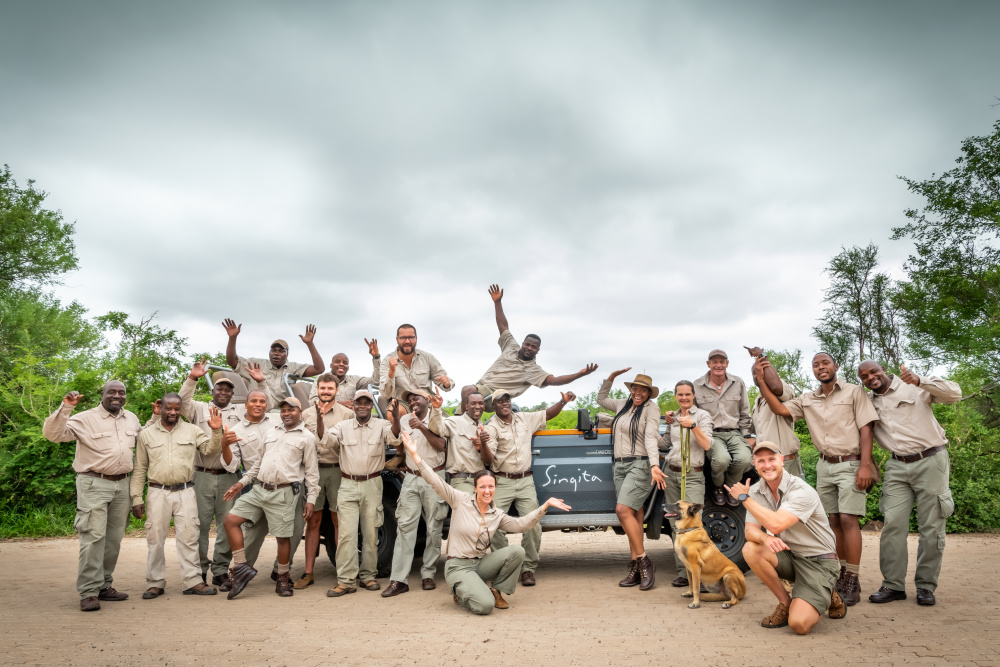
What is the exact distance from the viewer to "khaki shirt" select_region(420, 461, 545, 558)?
639 centimetres

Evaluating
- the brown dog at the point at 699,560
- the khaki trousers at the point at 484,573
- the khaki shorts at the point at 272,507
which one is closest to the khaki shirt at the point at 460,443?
the khaki trousers at the point at 484,573

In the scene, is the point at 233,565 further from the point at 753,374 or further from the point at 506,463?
the point at 753,374

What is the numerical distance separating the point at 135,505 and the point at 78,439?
2.64ft

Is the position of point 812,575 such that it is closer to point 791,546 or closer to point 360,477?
point 791,546

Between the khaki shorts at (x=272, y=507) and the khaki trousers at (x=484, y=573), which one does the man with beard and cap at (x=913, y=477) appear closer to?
the khaki trousers at (x=484, y=573)

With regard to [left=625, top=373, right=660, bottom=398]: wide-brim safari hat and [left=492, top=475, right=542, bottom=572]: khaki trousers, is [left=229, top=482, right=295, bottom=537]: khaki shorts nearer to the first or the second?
[left=492, top=475, right=542, bottom=572]: khaki trousers

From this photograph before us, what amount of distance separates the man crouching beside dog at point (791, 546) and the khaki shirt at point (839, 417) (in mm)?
1012

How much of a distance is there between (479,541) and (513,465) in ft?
3.22

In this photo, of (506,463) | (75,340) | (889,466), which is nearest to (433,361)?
(506,463)

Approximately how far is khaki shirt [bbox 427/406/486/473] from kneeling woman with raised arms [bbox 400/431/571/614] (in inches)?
25.8

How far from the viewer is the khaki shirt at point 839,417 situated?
20.7ft

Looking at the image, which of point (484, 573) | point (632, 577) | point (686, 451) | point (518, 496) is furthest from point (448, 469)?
point (686, 451)

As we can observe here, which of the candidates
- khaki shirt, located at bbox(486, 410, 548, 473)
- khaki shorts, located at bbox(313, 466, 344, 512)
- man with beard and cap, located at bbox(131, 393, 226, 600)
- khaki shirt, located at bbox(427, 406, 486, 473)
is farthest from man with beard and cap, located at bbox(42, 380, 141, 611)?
khaki shirt, located at bbox(486, 410, 548, 473)

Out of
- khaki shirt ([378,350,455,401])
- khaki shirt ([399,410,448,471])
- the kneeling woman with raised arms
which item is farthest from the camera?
Result: khaki shirt ([378,350,455,401])
